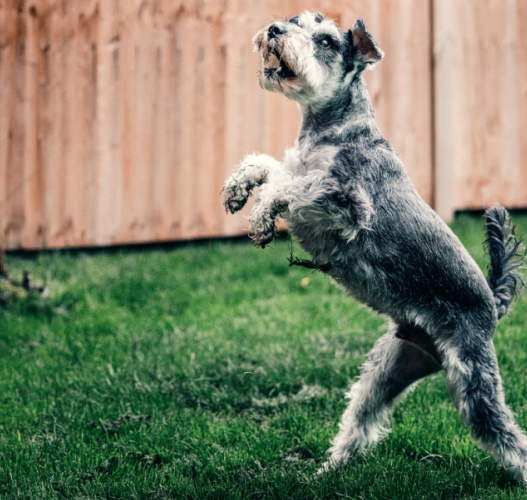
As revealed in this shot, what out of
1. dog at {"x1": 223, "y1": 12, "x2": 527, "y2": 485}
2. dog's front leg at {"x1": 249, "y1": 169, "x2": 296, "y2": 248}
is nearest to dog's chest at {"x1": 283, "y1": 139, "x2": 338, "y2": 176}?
dog at {"x1": 223, "y1": 12, "x2": 527, "y2": 485}

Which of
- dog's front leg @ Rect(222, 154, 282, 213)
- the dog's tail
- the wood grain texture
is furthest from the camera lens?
the wood grain texture

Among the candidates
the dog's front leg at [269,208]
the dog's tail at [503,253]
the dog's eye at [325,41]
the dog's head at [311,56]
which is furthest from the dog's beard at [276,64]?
the dog's tail at [503,253]

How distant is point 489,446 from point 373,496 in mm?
483

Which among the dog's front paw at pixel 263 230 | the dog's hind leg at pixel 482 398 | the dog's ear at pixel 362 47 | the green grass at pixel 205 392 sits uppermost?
the dog's ear at pixel 362 47

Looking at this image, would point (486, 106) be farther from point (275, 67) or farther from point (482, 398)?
point (482, 398)

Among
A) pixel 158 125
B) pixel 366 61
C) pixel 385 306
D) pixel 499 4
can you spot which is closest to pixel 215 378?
pixel 385 306

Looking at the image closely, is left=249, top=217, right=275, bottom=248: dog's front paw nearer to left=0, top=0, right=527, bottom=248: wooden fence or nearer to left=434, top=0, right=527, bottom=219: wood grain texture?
Result: left=0, top=0, right=527, bottom=248: wooden fence

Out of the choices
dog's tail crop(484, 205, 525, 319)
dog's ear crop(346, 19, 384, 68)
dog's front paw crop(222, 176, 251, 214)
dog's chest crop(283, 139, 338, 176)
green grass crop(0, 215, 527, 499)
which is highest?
dog's ear crop(346, 19, 384, 68)

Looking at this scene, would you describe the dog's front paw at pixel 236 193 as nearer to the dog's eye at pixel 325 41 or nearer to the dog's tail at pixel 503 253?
the dog's eye at pixel 325 41

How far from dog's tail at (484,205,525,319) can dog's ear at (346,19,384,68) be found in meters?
0.80

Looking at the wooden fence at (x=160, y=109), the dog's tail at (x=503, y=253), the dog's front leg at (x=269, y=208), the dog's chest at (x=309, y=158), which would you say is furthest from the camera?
the wooden fence at (x=160, y=109)

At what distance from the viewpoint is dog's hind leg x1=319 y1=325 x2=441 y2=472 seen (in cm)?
374

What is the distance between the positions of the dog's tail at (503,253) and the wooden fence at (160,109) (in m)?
3.99

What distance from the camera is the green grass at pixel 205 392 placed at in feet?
12.2
